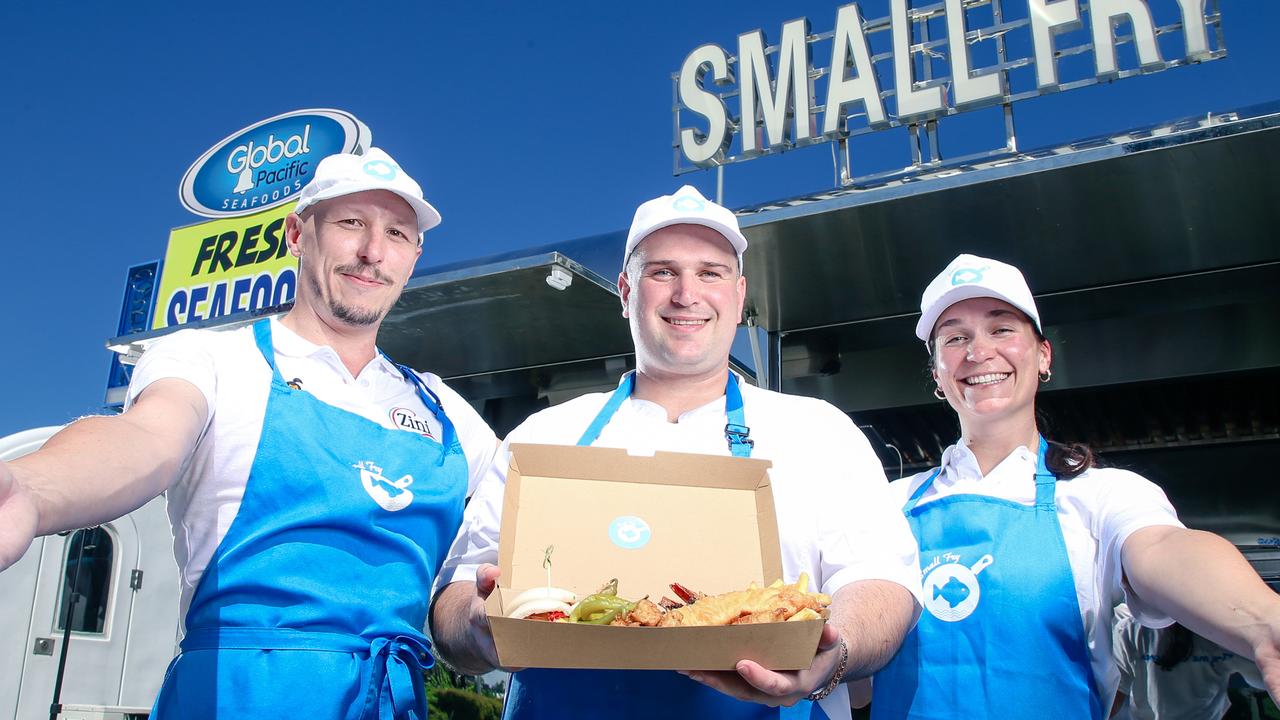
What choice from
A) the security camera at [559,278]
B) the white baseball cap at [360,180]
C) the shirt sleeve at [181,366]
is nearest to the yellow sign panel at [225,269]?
the security camera at [559,278]

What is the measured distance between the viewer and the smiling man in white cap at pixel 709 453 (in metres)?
1.71

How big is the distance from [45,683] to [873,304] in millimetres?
5156

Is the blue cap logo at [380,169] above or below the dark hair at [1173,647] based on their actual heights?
above

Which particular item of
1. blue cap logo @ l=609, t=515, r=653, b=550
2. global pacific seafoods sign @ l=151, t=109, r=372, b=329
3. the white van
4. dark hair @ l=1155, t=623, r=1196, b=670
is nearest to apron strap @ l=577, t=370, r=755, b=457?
blue cap logo @ l=609, t=515, r=653, b=550

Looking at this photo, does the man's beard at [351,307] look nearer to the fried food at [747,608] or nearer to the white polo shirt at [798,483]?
the white polo shirt at [798,483]

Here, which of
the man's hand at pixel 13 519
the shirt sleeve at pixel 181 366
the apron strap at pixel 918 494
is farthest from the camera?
the apron strap at pixel 918 494

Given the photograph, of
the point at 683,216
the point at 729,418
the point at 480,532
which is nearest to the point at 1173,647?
the point at 729,418

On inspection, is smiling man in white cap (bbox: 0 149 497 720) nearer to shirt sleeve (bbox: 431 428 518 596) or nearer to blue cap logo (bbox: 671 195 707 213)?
shirt sleeve (bbox: 431 428 518 596)

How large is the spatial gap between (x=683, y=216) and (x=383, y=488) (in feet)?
3.18

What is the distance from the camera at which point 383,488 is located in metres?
2.19

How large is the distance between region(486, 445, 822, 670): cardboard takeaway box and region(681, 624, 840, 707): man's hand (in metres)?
0.22

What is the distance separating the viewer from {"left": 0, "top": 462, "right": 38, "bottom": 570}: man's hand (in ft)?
3.57

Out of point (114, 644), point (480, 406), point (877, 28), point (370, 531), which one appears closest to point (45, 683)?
point (114, 644)

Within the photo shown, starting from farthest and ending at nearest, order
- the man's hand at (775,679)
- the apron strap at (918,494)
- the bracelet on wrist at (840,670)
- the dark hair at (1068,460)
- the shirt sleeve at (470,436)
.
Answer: the apron strap at (918,494) < the shirt sleeve at (470,436) < the dark hair at (1068,460) < the bracelet on wrist at (840,670) < the man's hand at (775,679)
